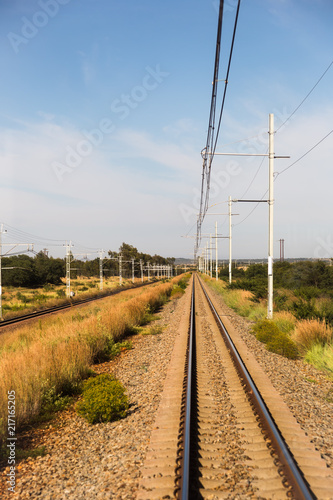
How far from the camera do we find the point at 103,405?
6.11 metres

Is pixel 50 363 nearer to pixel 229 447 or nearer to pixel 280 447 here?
pixel 229 447

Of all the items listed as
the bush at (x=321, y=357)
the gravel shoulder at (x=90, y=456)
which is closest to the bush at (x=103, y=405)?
the gravel shoulder at (x=90, y=456)

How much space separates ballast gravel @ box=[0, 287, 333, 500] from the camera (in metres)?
4.02

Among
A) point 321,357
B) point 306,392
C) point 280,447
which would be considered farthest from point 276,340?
point 280,447

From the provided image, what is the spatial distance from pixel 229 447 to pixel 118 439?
1693mm

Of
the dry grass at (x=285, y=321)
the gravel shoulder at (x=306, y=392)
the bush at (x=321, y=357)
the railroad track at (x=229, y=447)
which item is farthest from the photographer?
the dry grass at (x=285, y=321)

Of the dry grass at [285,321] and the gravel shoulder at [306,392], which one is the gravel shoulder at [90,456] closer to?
the gravel shoulder at [306,392]

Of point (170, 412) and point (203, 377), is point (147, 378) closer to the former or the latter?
point (203, 377)

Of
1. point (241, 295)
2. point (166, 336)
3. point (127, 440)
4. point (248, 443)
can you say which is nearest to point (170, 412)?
point (127, 440)

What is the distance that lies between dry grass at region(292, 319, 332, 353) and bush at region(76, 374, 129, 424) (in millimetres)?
6707

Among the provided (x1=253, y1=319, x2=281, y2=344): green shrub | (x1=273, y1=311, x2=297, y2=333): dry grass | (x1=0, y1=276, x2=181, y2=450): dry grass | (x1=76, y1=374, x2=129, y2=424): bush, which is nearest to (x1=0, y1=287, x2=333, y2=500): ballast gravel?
(x1=76, y1=374, x2=129, y2=424): bush

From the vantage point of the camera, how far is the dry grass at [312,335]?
1059 centimetres

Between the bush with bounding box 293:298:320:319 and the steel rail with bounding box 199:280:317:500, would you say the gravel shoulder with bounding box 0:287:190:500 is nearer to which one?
the steel rail with bounding box 199:280:317:500

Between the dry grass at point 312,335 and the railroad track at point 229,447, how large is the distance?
10.9 feet
